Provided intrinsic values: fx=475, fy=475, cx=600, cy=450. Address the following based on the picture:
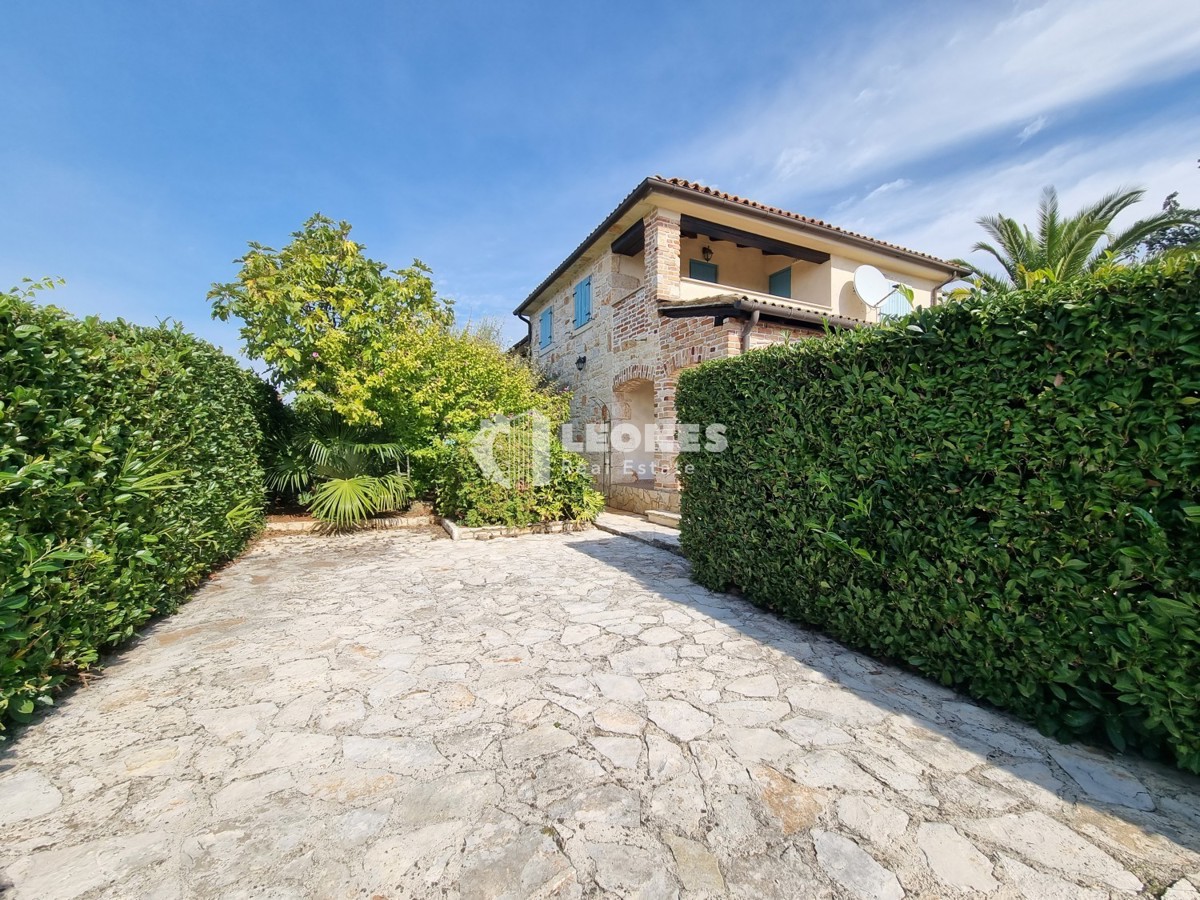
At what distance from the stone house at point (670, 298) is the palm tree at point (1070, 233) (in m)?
1.24

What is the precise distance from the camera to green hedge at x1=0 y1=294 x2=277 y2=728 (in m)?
2.19

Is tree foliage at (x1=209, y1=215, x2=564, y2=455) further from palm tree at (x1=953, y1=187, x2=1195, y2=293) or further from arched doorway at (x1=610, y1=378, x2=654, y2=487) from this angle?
palm tree at (x1=953, y1=187, x2=1195, y2=293)

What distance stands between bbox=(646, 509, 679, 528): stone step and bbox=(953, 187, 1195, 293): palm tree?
8.62 meters

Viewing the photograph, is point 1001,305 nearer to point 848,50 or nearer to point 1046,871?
point 1046,871

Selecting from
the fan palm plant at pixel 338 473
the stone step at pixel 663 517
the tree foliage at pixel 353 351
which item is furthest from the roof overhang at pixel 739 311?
the fan palm plant at pixel 338 473

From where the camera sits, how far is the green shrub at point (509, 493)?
25.2ft

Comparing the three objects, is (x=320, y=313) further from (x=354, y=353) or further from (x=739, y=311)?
(x=739, y=311)

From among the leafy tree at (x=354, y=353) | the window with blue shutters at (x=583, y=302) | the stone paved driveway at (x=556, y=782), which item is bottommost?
the stone paved driveway at (x=556, y=782)

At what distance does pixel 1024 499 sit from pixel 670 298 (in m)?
7.81

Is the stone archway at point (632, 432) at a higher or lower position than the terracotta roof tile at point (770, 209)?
lower

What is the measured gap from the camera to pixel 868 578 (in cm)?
312

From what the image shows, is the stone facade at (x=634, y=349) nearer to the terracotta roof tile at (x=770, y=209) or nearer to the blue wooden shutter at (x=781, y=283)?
the terracotta roof tile at (x=770, y=209)

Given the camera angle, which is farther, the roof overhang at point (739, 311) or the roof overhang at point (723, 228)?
the roof overhang at point (723, 228)

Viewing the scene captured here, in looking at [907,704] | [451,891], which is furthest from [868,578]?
[451,891]
